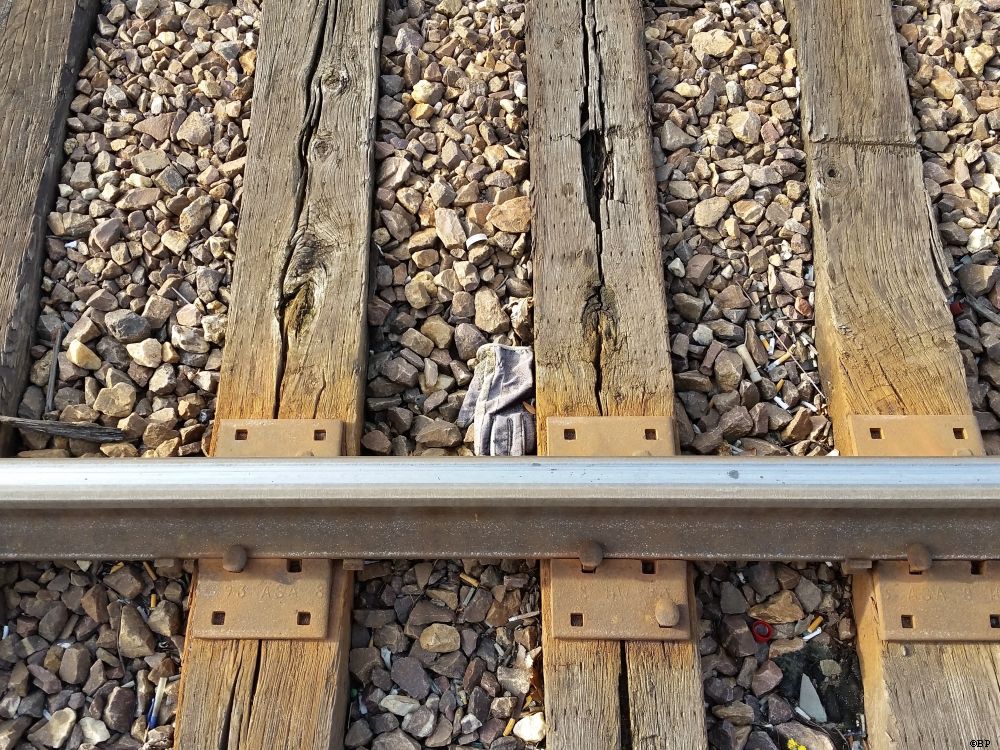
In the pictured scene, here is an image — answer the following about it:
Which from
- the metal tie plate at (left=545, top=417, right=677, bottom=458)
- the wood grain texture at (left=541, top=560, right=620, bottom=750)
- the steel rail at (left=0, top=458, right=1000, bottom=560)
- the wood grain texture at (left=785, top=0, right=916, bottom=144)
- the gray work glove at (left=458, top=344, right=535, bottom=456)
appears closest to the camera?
the wood grain texture at (left=541, top=560, right=620, bottom=750)

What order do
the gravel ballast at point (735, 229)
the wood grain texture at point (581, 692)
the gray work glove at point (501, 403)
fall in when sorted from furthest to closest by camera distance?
the gravel ballast at point (735, 229) → the gray work glove at point (501, 403) → the wood grain texture at point (581, 692)

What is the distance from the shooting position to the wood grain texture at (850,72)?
2.80 metres

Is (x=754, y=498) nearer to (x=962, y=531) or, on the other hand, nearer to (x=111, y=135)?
(x=962, y=531)

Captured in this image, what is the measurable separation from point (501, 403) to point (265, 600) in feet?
2.81

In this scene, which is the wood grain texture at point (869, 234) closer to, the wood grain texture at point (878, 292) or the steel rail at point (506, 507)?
the wood grain texture at point (878, 292)

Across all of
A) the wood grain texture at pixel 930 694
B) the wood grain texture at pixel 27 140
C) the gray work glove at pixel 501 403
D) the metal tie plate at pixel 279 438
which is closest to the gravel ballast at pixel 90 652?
the metal tie plate at pixel 279 438

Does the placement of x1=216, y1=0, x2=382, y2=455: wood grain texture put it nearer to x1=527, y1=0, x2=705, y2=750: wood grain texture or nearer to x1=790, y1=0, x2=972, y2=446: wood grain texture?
x1=527, y1=0, x2=705, y2=750: wood grain texture

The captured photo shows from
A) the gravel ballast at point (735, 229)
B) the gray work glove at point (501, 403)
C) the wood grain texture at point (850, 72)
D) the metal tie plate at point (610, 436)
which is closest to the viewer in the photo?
the metal tie plate at point (610, 436)

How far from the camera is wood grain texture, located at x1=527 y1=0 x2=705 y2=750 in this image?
2.05 m

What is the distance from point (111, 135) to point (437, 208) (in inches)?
50.0

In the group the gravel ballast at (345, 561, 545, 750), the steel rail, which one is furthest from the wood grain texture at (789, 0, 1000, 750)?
the gravel ballast at (345, 561, 545, 750)

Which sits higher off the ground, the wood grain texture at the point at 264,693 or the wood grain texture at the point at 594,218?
the wood grain texture at the point at 594,218

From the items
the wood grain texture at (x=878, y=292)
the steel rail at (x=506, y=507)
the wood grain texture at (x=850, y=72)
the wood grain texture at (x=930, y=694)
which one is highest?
the wood grain texture at (x=850, y=72)

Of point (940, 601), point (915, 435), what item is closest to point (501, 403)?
point (915, 435)
